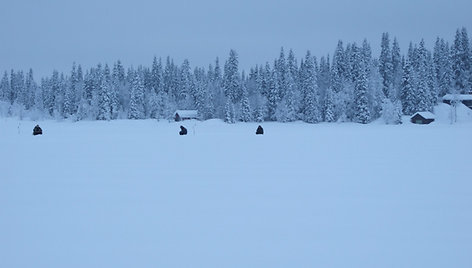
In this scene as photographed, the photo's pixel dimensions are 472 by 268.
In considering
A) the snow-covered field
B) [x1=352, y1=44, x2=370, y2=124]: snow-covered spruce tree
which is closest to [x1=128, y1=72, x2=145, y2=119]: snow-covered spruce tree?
[x1=352, y1=44, x2=370, y2=124]: snow-covered spruce tree

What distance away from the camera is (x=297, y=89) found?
86.8 m

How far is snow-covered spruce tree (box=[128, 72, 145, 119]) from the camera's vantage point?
9256 centimetres

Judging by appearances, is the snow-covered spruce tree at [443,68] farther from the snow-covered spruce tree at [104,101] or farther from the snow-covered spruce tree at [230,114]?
the snow-covered spruce tree at [104,101]

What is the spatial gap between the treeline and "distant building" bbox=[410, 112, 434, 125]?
3.32 m

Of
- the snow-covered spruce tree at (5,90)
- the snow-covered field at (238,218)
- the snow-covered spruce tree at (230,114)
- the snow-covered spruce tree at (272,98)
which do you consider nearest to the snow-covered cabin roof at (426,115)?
the snow-covered spruce tree at (272,98)

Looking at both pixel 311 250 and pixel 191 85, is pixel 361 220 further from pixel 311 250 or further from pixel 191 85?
pixel 191 85

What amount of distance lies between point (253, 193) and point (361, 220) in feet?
10.7

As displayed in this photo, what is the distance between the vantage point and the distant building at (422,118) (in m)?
68.9

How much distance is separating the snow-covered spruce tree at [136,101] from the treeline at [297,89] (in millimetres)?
231

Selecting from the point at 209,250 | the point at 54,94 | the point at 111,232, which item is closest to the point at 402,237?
the point at 209,250

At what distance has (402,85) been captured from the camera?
7844 cm

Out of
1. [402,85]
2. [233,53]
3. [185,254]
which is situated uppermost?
[233,53]

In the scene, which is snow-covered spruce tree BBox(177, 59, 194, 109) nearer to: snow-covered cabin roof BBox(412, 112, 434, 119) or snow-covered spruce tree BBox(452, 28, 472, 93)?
snow-covered cabin roof BBox(412, 112, 434, 119)

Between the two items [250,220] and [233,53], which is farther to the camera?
[233,53]
